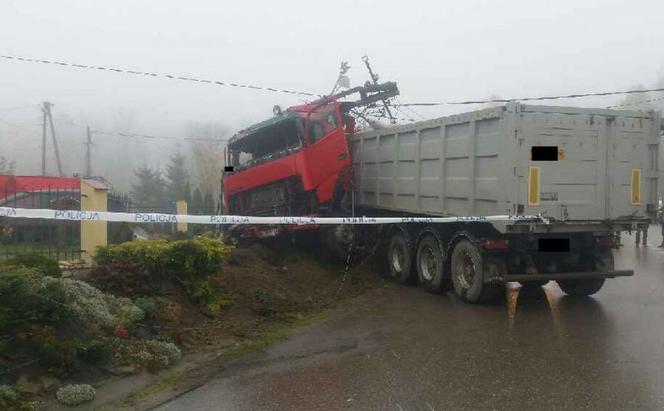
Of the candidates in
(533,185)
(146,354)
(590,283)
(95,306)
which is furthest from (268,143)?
(146,354)

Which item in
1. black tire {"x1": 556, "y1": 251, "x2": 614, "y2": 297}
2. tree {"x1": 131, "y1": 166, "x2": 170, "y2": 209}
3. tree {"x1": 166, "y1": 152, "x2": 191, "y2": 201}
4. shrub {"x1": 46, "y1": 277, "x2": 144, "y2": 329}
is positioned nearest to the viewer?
shrub {"x1": 46, "y1": 277, "x2": 144, "y2": 329}

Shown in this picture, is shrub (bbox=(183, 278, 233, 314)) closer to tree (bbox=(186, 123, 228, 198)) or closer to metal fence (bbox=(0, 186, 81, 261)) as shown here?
metal fence (bbox=(0, 186, 81, 261))

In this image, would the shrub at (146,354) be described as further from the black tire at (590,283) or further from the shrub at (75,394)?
the black tire at (590,283)

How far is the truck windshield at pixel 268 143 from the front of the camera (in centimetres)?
1227

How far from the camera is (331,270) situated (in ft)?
39.4

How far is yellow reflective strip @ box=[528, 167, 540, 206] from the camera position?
8531 mm

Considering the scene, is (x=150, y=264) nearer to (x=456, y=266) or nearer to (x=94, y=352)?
(x=94, y=352)

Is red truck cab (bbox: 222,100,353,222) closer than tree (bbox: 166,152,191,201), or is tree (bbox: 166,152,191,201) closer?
red truck cab (bbox: 222,100,353,222)

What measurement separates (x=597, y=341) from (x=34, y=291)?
19.1 ft

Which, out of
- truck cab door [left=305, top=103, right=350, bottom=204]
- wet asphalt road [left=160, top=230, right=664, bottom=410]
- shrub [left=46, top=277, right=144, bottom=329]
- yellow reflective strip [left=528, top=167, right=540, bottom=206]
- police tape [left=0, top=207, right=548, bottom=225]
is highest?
truck cab door [left=305, top=103, right=350, bottom=204]

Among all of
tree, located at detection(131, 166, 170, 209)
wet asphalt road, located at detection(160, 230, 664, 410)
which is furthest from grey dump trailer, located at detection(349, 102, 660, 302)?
tree, located at detection(131, 166, 170, 209)

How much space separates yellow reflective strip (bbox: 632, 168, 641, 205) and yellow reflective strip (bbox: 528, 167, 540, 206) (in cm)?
167

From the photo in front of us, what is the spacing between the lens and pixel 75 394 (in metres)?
5.25

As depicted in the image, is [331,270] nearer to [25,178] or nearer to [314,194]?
[314,194]
